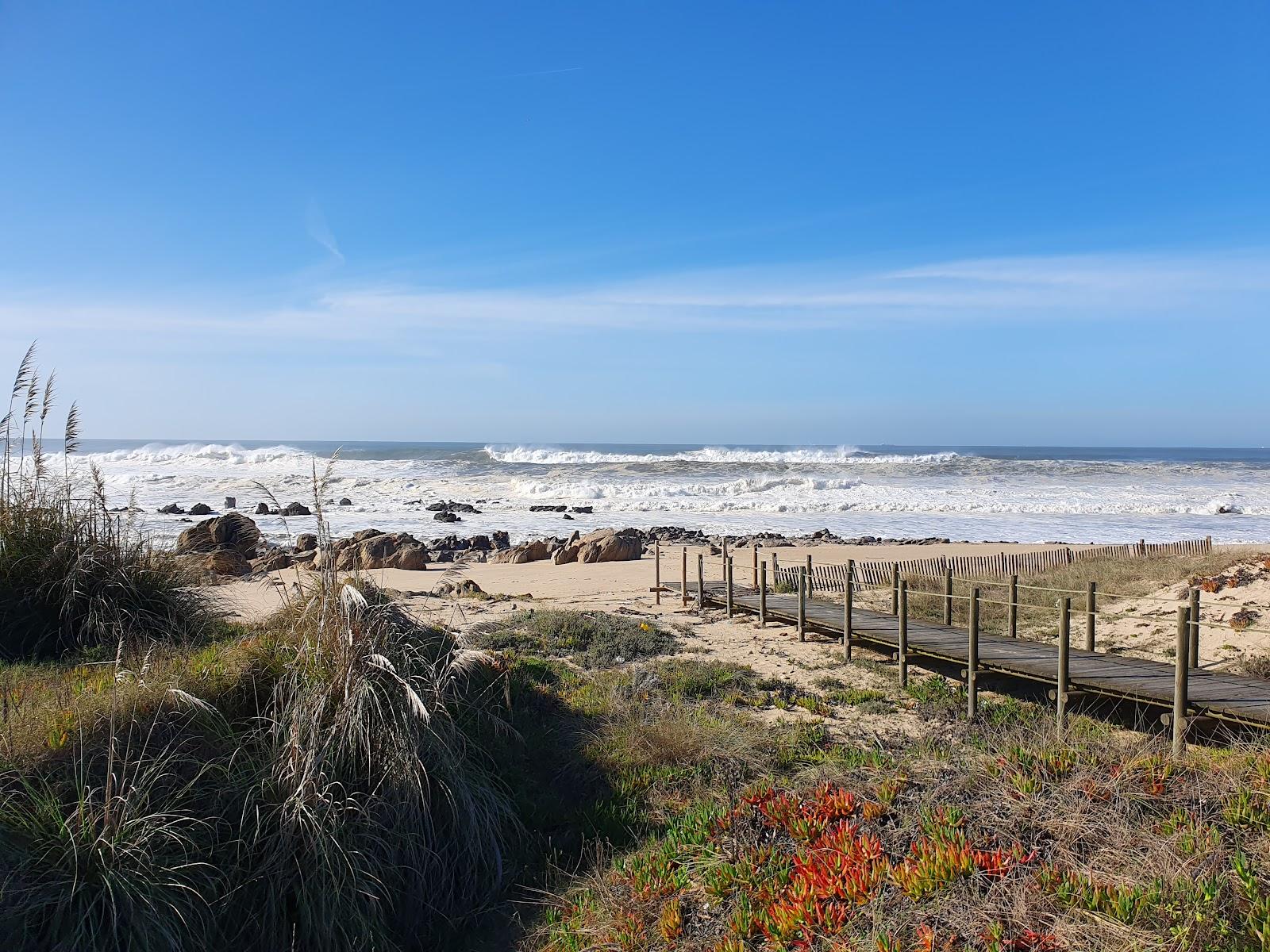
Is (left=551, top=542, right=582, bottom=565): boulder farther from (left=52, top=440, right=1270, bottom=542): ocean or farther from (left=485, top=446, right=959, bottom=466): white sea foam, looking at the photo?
(left=485, top=446, right=959, bottom=466): white sea foam

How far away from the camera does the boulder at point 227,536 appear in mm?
20309

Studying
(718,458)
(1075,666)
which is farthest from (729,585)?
(718,458)

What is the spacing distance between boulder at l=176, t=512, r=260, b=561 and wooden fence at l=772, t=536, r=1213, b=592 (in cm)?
1343

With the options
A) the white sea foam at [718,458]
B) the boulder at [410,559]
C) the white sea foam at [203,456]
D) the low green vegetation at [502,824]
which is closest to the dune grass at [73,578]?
the low green vegetation at [502,824]

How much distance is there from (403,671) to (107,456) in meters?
94.8

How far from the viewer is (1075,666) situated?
30.4 feet

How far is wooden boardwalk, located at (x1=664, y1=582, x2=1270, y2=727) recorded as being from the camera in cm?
758

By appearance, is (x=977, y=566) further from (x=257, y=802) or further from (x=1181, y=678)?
(x=257, y=802)

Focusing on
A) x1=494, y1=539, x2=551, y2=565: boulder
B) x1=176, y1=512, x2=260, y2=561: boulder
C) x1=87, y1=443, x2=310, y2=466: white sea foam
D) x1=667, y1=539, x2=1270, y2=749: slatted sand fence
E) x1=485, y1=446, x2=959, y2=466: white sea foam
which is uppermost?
x1=87, y1=443, x2=310, y2=466: white sea foam

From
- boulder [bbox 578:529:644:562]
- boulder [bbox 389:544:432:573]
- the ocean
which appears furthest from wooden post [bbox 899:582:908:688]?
boulder [bbox 389:544:432:573]

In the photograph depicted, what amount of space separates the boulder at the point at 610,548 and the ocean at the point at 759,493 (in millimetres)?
7930

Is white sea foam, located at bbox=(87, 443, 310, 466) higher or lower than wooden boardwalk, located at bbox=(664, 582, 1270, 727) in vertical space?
higher

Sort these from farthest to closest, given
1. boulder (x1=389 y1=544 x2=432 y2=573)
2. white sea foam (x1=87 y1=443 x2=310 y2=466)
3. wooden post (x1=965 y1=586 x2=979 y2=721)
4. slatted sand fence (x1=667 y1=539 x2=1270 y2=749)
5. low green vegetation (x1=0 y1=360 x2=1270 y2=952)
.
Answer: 1. white sea foam (x1=87 y1=443 x2=310 y2=466)
2. boulder (x1=389 y1=544 x2=432 y2=573)
3. wooden post (x1=965 y1=586 x2=979 y2=721)
4. slatted sand fence (x1=667 y1=539 x2=1270 y2=749)
5. low green vegetation (x1=0 y1=360 x2=1270 y2=952)

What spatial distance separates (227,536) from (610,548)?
1084 cm
